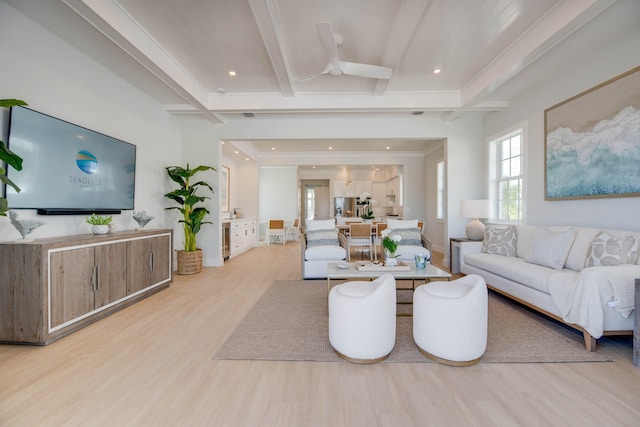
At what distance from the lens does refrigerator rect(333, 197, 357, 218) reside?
34.3ft

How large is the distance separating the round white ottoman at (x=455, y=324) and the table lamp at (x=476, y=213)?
2.87 m

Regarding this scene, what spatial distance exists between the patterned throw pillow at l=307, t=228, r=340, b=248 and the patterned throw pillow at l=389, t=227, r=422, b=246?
109 centimetres

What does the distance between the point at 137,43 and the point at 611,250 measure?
16.8 feet

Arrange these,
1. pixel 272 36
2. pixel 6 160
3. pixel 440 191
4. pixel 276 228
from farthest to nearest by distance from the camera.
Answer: pixel 276 228, pixel 440 191, pixel 272 36, pixel 6 160

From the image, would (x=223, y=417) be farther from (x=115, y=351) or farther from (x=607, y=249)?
(x=607, y=249)

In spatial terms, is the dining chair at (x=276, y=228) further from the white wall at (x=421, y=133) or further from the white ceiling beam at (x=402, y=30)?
the white ceiling beam at (x=402, y=30)

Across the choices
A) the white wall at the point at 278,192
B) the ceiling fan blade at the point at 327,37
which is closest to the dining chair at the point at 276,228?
the white wall at the point at 278,192

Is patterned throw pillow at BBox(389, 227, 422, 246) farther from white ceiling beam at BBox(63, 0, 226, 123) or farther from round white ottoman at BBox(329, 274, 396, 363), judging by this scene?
white ceiling beam at BBox(63, 0, 226, 123)

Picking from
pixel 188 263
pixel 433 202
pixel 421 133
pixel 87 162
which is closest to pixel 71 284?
pixel 87 162

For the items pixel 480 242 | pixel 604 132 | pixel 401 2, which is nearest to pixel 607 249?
pixel 604 132

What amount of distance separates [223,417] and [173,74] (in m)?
3.87

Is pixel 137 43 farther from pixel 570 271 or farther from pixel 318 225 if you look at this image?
pixel 570 271

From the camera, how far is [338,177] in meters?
11.0

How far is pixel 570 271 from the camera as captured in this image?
2803 millimetres
